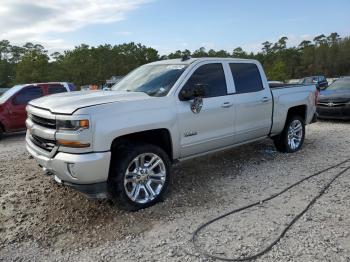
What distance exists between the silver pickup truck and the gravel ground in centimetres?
44

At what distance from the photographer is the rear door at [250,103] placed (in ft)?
20.0

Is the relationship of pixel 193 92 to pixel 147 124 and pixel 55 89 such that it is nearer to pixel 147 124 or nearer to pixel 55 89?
pixel 147 124

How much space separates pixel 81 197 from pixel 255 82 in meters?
3.49

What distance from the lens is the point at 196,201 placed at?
198 inches

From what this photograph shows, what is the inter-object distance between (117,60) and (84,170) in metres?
67.1

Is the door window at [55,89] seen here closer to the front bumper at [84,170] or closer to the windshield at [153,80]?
the windshield at [153,80]

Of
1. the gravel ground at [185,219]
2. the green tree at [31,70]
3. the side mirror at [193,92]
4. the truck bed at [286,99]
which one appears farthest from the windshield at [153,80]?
the green tree at [31,70]

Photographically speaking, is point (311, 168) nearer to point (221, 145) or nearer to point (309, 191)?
point (309, 191)

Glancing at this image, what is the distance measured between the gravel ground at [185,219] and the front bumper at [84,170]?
1.51ft

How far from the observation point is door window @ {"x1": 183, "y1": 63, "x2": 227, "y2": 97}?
5438 mm

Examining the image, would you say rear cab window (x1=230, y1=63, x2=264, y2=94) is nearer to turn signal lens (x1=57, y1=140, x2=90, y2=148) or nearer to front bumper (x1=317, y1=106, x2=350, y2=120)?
turn signal lens (x1=57, y1=140, x2=90, y2=148)

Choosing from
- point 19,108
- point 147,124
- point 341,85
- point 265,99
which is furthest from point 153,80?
point 341,85

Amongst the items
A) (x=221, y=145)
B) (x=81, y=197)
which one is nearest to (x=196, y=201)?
(x=221, y=145)

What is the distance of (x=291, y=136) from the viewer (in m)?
7.62
